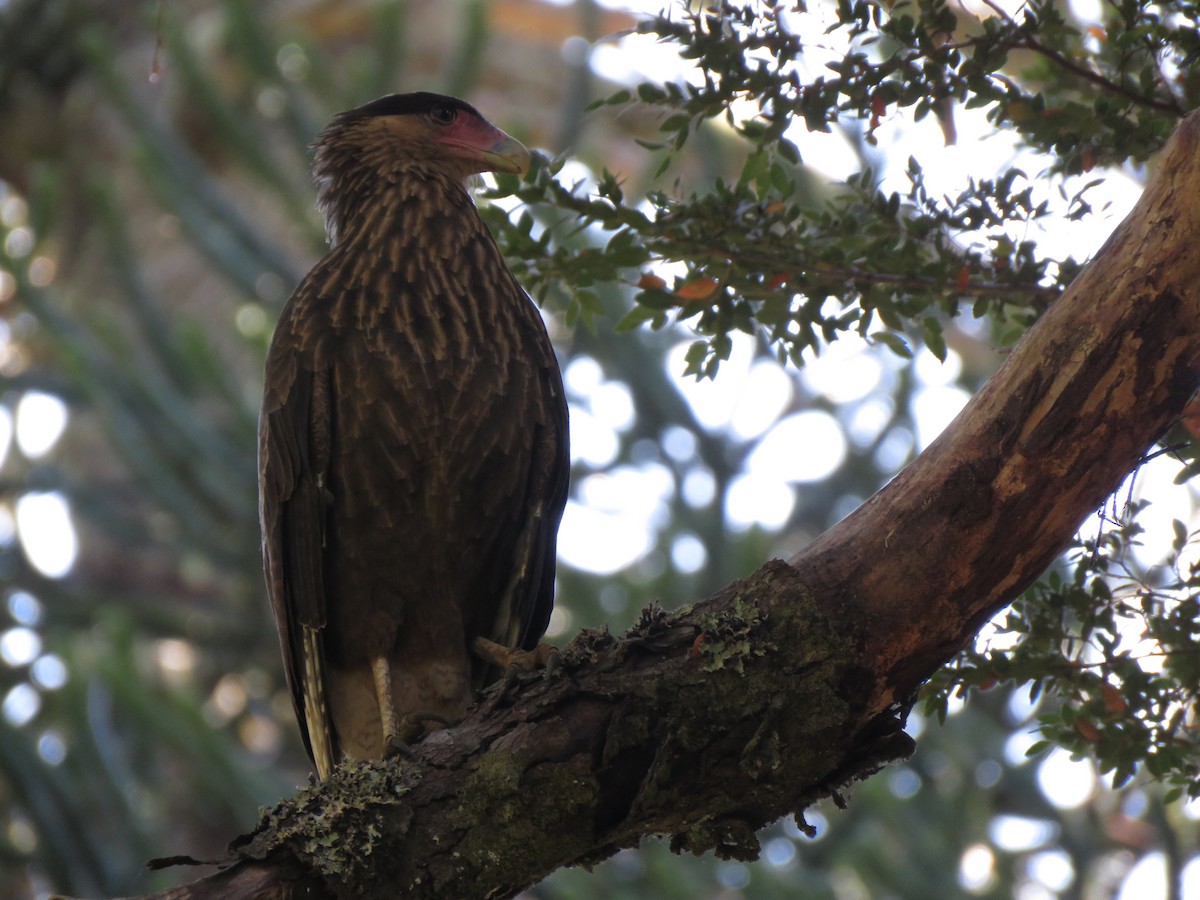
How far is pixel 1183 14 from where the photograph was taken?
256 centimetres

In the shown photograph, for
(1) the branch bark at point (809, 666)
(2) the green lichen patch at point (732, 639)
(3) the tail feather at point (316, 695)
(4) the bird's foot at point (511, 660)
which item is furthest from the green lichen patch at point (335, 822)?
(3) the tail feather at point (316, 695)

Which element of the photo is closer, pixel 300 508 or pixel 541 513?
pixel 300 508

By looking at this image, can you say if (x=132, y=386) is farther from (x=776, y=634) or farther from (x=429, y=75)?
(x=776, y=634)

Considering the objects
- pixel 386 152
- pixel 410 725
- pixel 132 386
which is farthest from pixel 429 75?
pixel 410 725

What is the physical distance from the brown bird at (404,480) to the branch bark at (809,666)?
832 millimetres

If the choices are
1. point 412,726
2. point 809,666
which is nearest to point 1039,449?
point 809,666

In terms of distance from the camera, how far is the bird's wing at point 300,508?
128 inches

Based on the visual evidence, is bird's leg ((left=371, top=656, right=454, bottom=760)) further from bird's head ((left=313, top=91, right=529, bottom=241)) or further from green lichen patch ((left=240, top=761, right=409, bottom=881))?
bird's head ((left=313, top=91, right=529, bottom=241))

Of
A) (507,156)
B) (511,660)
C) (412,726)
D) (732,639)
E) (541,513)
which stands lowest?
(732,639)

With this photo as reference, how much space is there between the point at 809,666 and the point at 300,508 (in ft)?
4.83

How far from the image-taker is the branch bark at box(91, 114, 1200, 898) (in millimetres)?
2252

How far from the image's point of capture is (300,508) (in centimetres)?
328

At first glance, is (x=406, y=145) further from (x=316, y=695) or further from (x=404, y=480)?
(x=316, y=695)

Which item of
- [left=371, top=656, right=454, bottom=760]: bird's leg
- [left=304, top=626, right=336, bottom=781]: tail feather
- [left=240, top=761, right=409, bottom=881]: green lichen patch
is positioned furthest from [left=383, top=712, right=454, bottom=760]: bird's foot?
[left=240, top=761, right=409, bottom=881]: green lichen patch
